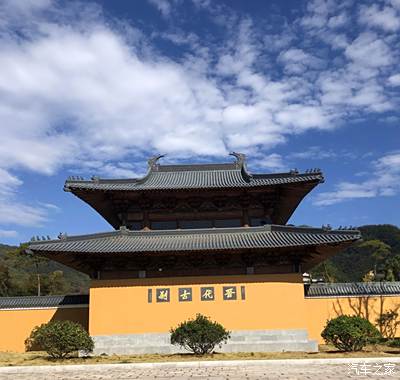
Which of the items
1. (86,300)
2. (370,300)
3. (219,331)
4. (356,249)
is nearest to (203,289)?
(219,331)

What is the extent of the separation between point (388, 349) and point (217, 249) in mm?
8092

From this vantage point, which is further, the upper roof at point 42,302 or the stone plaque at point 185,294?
the upper roof at point 42,302

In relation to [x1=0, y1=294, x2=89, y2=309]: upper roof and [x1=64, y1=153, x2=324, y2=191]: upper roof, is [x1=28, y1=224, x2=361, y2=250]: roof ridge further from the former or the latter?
[x1=0, y1=294, x2=89, y2=309]: upper roof

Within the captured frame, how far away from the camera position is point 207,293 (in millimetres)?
19156

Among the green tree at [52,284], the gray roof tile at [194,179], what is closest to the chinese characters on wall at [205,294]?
the gray roof tile at [194,179]

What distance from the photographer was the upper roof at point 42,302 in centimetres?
2197

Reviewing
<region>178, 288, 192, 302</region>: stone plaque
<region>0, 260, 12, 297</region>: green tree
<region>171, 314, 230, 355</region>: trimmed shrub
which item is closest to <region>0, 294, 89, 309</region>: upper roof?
<region>178, 288, 192, 302</region>: stone plaque

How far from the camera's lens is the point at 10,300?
22266 mm

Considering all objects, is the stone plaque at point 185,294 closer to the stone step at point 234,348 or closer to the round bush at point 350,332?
the stone step at point 234,348

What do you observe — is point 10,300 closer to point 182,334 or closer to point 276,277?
point 182,334

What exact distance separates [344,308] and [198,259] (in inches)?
311

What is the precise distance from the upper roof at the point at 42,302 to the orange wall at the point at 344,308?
11151 millimetres

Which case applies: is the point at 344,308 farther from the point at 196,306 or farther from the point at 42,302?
the point at 42,302

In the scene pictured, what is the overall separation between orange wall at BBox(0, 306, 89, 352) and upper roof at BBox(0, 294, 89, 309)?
7.7 inches
